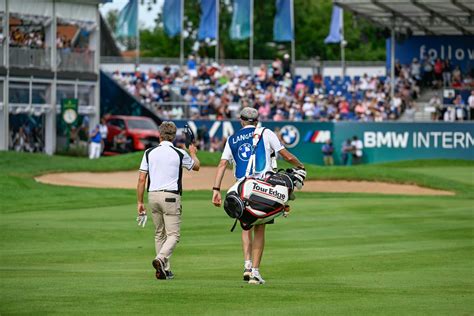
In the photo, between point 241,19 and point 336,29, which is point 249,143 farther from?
point 336,29

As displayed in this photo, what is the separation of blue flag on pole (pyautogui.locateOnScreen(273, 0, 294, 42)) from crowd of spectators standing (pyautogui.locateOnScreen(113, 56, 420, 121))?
3597 mm

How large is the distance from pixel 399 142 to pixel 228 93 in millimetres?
8326

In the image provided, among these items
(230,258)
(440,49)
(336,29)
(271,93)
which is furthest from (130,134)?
(230,258)

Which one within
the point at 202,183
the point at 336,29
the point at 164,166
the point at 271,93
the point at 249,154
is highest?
the point at 336,29

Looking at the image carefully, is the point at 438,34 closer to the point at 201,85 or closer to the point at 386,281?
the point at 201,85

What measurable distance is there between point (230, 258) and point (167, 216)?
10.1 ft

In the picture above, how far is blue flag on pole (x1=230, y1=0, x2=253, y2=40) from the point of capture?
63.9 metres

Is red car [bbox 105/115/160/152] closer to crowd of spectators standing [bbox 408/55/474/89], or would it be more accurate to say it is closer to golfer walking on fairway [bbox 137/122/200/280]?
crowd of spectators standing [bbox 408/55/474/89]

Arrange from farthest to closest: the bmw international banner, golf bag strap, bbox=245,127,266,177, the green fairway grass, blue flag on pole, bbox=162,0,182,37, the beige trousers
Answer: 1. blue flag on pole, bbox=162,0,182,37
2. the bmw international banner
3. the beige trousers
4. golf bag strap, bbox=245,127,266,177
5. the green fairway grass

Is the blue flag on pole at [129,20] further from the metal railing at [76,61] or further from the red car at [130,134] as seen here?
the red car at [130,134]

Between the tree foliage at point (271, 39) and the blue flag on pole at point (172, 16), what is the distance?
2657 cm

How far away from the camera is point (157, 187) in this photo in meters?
14.6

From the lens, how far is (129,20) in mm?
62625

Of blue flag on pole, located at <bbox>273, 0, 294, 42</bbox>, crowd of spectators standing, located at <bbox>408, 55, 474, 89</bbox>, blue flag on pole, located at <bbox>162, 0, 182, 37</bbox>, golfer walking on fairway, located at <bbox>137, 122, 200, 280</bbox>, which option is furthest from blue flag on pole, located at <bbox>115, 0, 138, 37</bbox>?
golfer walking on fairway, located at <bbox>137, 122, 200, 280</bbox>
